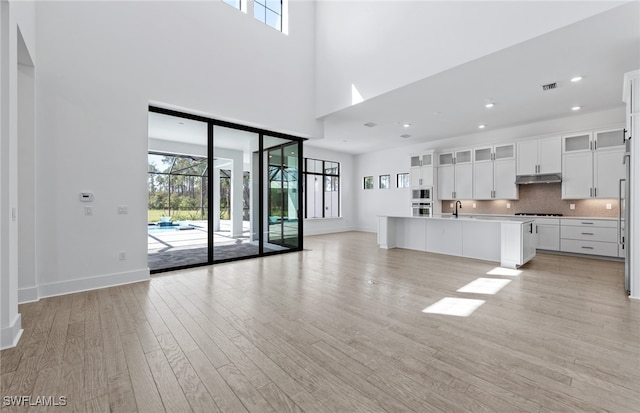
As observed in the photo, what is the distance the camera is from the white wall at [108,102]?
138 inches

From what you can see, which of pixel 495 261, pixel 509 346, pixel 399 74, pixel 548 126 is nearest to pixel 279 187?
pixel 399 74

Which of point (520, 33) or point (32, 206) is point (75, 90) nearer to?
point (32, 206)

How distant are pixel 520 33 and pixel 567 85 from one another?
7.07 feet

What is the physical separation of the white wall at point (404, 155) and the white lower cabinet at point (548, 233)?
1.99 meters

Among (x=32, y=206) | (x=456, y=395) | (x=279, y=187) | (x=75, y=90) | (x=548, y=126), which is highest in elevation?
(x=548, y=126)

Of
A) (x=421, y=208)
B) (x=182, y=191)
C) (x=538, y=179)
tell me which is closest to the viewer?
(x=538, y=179)

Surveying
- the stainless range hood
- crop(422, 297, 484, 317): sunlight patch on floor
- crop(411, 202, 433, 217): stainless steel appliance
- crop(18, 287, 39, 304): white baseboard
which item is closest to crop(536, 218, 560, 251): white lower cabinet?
the stainless range hood

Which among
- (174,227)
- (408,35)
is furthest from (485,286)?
(174,227)

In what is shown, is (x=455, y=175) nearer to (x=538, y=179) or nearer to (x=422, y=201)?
(x=422, y=201)

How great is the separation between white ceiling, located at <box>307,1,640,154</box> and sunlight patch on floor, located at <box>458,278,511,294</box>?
314 centimetres

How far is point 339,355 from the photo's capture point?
2123 mm

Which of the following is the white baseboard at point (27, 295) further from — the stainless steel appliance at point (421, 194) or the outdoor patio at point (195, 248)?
the stainless steel appliance at point (421, 194)

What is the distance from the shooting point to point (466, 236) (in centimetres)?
582

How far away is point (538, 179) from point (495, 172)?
96 cm
